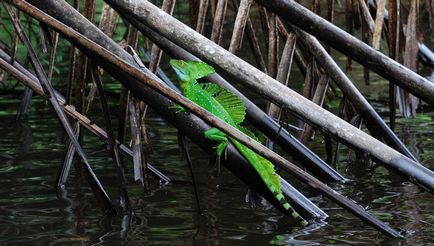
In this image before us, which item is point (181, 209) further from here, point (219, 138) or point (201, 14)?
point (201, 14)

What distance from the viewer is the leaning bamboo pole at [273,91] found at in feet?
9.30

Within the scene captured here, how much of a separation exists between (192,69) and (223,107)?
0.77 feet

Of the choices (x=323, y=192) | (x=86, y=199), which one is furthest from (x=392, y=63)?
(x=86, y=199)

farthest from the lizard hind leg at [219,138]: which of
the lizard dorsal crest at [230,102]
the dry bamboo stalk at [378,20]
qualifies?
the dry bamboo stalk at [378,20]

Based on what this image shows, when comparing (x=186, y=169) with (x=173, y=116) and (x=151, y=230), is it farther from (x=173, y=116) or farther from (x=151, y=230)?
(x=173, y=116)

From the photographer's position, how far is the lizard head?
359 centimetres

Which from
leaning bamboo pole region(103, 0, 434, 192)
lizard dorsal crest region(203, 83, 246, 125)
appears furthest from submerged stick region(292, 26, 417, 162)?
leaning bamboo pole region(103, 0, 434, 192)

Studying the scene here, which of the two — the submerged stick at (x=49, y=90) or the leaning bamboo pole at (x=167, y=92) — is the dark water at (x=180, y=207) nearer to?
the submerged stick at (x=49, y=90)

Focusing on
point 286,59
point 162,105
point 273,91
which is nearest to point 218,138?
point 162,105

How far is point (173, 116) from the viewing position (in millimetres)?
3191

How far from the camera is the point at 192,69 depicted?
363cm

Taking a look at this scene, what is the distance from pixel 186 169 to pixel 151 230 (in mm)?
1365

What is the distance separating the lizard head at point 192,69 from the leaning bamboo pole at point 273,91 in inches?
26.5

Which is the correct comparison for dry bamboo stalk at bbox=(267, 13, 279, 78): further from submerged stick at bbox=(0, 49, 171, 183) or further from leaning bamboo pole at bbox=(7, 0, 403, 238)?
leaning bamboo pole at bbox=(7, 0, 403, 238)
